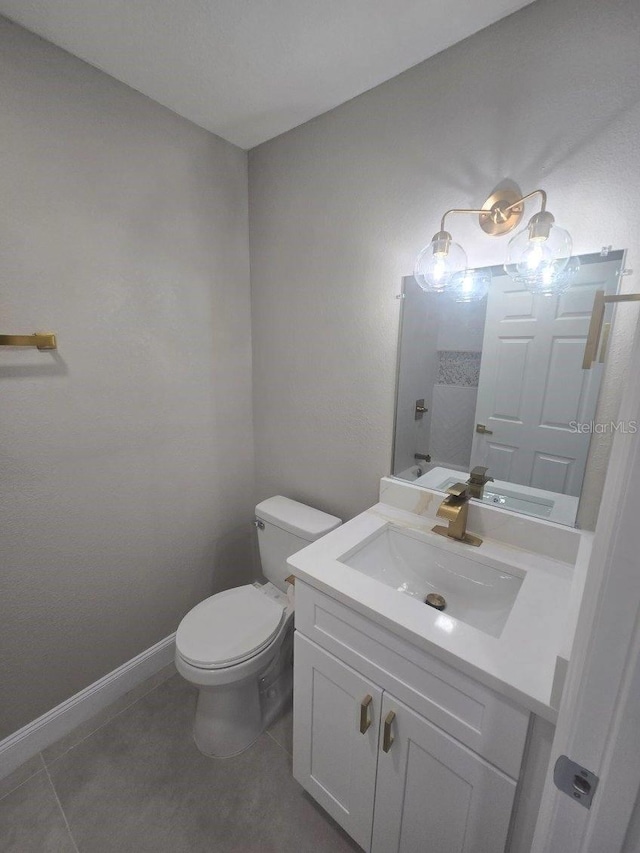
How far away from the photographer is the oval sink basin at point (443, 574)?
1008mm

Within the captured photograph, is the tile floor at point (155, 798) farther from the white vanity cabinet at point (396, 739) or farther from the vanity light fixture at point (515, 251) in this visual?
the vanity light fixture at point (515, 251)

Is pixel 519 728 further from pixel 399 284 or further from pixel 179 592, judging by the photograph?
pixel 179 592

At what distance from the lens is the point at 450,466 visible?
50.5 inches

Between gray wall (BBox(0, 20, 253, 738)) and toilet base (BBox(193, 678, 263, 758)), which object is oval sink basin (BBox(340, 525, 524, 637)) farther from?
gray wall (BBox(0, 20, 253, 738))

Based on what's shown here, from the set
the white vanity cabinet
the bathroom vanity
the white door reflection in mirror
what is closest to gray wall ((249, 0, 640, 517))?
the white door reflection in mirror

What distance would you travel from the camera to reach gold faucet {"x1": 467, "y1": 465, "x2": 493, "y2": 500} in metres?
1.18

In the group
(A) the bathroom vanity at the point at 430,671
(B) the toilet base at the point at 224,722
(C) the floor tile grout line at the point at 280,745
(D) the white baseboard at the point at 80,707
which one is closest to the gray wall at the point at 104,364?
(D) the white baseboard at the point at 80,707

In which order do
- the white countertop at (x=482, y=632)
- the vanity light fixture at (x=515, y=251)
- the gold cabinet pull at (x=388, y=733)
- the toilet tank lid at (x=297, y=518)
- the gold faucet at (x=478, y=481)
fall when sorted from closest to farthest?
1. the white countertop at (x=482, y=632)
2. the gold cabinet pull at (x=388, y=733)
3. the vanity light fixture at (x=515, y=251)
4. the gold faucet at (x=478, y=481)
5. the toilet tank lid at (x=297, y=518)

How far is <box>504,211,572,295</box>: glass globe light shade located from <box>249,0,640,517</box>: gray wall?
5 cm

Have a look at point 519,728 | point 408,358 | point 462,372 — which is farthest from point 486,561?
point 408,358

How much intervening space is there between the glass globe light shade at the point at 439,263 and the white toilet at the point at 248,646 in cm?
97

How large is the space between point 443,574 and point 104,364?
138 cm

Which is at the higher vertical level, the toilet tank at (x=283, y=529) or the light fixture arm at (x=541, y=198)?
the light fixture arm at (x=541, y=198)

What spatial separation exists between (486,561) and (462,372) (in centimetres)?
60
